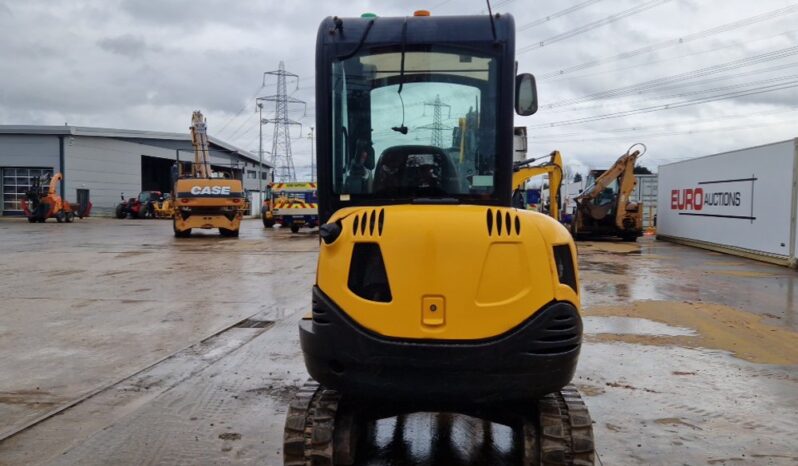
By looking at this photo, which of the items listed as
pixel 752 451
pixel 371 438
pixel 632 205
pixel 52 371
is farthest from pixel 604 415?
pixel 632 205

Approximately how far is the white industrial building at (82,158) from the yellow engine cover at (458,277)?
3842 centimetres

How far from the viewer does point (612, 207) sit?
2353 cm

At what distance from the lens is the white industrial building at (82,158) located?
46094 mm

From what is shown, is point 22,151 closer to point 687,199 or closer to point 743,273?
point 687,199

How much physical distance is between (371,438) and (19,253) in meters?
16.8

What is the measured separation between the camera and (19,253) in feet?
57.8

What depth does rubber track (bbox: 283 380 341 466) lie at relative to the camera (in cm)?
324

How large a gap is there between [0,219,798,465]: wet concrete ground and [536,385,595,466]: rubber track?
2.96 feet

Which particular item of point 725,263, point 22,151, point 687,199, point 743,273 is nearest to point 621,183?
point 687,199

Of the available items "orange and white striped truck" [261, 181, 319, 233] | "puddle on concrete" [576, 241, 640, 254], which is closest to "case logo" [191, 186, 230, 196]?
"orange and white striped truck" [261, 181, 319, 233]

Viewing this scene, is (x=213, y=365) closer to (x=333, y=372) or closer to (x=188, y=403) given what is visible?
(x=188, y=403)

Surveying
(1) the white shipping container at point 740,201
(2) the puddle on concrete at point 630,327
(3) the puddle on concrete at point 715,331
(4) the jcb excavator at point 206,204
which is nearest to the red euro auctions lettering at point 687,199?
(1) the white shipping container at point 740,201

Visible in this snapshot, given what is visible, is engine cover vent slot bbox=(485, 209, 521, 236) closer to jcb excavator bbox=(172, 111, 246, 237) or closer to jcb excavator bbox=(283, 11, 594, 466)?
jcb excavator bbox=(283, 11, 594, 466)

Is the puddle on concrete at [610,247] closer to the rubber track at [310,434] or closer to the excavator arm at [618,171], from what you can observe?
the excavator arm at [618,171]
